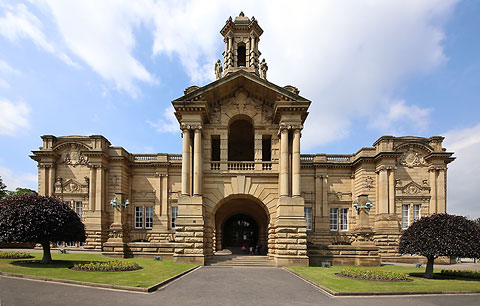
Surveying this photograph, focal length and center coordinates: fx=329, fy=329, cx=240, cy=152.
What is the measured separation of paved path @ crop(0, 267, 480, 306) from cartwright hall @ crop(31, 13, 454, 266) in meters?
8.58

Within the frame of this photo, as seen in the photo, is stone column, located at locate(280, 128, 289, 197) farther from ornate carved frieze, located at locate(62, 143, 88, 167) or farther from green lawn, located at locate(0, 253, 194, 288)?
ornate carved frieze, located at locate(62, 143, 88, 167)

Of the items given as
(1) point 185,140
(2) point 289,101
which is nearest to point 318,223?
(2) point 289,101

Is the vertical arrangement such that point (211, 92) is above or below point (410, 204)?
above

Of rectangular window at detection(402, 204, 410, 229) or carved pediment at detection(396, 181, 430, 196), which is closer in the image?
rectangular window at detection(402, 204, 410, 229)

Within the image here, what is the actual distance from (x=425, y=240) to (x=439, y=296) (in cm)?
546

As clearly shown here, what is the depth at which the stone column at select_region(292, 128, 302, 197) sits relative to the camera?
24.3 metres

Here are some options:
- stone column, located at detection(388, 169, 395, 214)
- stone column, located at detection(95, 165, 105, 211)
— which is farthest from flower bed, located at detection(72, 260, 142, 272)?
stone column, located at detection(388, 169, 395, 214)

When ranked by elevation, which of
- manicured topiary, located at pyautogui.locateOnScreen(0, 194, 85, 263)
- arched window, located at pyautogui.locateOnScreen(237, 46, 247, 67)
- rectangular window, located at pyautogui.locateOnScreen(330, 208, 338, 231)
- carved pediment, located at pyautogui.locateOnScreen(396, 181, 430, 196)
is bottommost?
rectangular window, located at pyautogui.locateOnScreen(330, 208, 338, 231)

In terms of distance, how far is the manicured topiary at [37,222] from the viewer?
18469 mm

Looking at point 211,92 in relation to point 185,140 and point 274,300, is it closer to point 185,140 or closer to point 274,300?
point 185,140

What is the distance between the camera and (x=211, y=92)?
2569 cm

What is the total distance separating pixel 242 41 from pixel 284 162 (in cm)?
1539

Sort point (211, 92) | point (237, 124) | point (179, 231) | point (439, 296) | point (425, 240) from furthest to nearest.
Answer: point (237, 124)
point (211, 92)
point (179, 231)
point (425, 240)
point (439, 296)

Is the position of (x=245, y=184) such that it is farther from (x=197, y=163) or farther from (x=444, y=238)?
(x=444, y=238)
